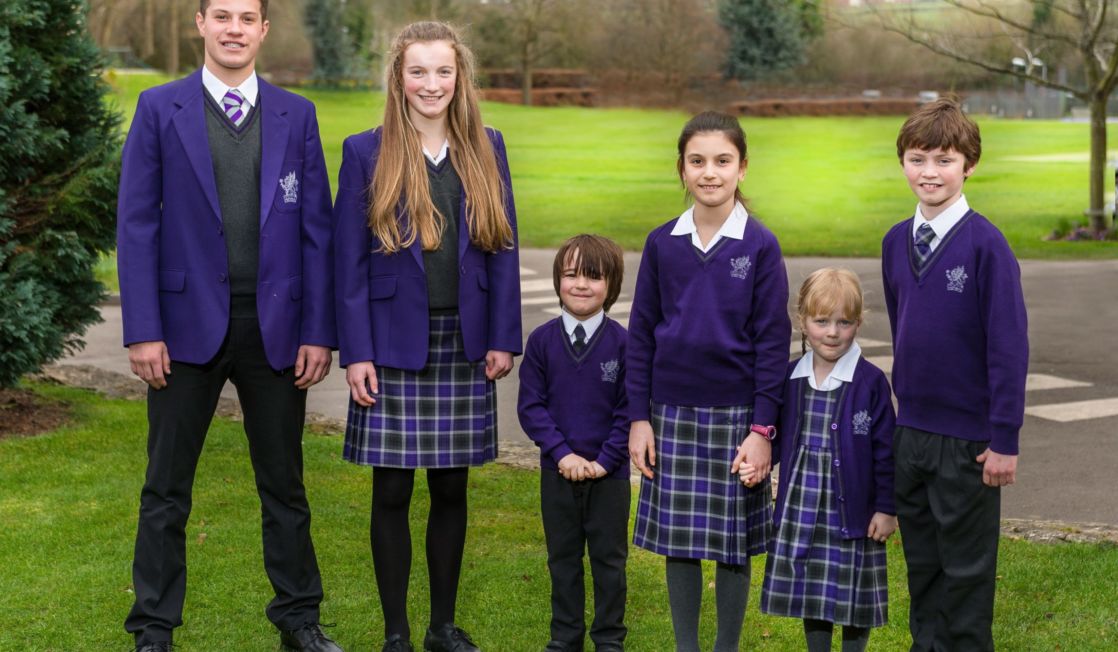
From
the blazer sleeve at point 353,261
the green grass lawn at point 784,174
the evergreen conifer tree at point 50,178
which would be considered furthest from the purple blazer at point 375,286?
the green grass lawn at point 784,174

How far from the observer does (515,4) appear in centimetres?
3055

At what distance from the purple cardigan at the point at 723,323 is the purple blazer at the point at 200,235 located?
1112mm

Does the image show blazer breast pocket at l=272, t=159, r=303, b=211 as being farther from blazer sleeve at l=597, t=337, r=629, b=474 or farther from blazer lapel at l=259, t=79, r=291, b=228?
blazer sleeve at l=597, t=337, r=629, b=474

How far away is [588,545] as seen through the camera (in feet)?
14.8

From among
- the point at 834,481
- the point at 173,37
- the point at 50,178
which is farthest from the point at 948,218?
the point at 173,37

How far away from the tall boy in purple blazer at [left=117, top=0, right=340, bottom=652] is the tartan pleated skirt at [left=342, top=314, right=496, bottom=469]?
0.76 ft

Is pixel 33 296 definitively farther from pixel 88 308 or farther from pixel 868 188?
pixel 868 188

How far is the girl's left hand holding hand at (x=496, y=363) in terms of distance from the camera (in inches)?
174

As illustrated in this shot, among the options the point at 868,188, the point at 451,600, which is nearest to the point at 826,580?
the point at 451,600

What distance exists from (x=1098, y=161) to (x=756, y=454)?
57.9ft

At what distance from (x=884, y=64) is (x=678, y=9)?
4011mm

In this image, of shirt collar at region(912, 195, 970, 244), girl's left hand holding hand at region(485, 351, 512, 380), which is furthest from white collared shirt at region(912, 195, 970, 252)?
girl's left hand holding hand at region(485, 351, 512, 380)

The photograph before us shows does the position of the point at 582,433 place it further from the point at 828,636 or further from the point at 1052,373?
the point at 1052,373

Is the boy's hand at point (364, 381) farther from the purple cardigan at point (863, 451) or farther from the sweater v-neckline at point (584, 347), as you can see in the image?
the purple cardigan at point (863, 451)
